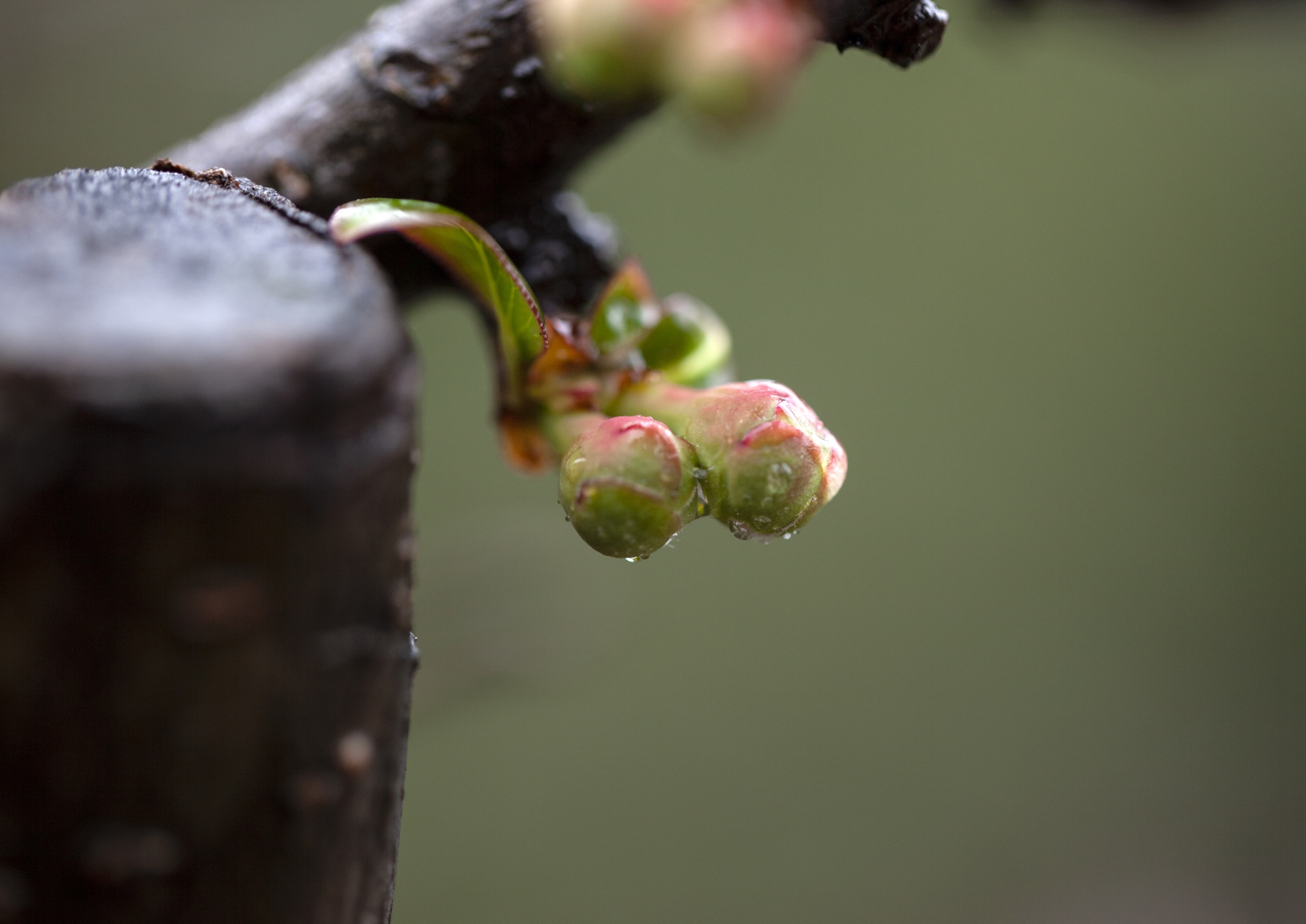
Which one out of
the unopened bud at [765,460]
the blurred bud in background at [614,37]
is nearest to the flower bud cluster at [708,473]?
the unopened bud at [765,460]

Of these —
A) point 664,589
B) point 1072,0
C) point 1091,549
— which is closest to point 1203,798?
point 1091,549

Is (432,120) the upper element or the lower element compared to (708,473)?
upper

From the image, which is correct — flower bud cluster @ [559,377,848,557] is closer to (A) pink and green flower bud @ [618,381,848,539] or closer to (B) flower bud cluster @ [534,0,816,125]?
(A) pink and green flower bud @ [618,381,848,539]

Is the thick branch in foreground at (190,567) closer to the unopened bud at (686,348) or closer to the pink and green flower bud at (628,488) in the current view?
the pink and green flower bud at (628,488)

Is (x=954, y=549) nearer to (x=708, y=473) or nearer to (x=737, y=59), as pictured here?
(x=708, y=473)

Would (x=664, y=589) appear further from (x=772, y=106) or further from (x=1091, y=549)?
(x=772, y=106)

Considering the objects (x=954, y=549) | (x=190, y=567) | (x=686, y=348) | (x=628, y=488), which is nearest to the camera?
(x=190, y=567)

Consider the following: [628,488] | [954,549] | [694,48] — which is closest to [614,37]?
[694,48]
